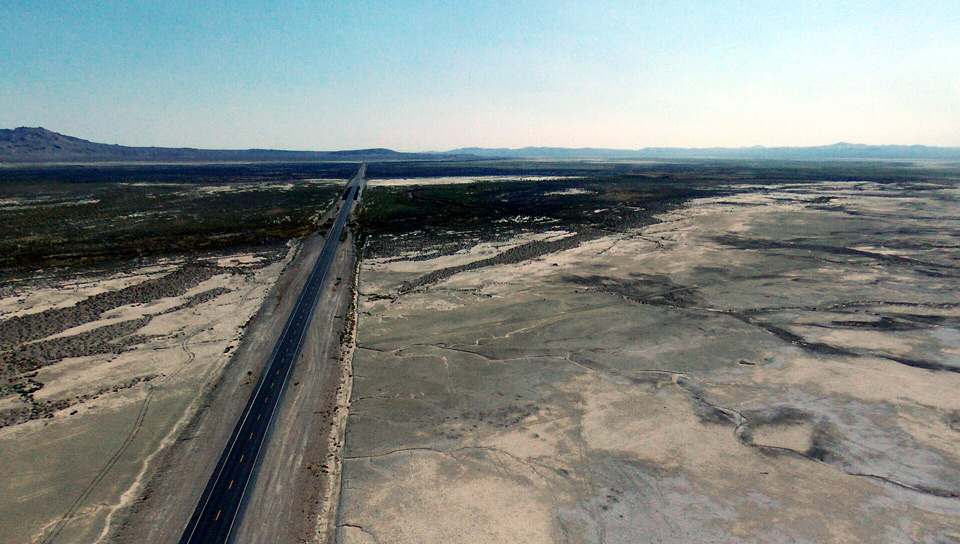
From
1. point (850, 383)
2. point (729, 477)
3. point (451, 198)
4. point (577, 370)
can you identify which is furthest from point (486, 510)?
point (451, 198)

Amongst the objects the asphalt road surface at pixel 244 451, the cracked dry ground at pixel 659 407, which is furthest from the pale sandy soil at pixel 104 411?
the cracked dry ground at pixel 659 407

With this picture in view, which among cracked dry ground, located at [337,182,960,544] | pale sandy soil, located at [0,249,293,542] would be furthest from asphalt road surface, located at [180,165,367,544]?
cracked dry ground, located at [337,182,960,544]

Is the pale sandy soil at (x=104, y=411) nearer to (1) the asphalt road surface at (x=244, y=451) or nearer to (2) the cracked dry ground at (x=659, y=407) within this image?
(1) the asphalt road surface at (x=244, y=451)

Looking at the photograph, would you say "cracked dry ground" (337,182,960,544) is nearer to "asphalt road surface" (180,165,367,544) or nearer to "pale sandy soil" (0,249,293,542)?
"asphalt road surface" (180,165,367,544)

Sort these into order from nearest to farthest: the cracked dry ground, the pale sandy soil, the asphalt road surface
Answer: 1. the asphalt road surface
2. the cracked dry ground
3. the pale sandy soil

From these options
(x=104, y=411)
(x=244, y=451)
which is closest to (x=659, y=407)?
(x=244, y=451)

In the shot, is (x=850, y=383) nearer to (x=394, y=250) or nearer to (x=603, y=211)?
(x=394, y=250)
